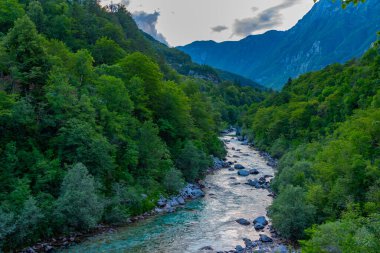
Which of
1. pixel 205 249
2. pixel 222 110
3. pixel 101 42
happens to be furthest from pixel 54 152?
pixel 222 110

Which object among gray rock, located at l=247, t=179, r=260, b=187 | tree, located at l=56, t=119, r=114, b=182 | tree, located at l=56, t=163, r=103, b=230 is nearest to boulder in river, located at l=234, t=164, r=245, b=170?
gray rock, located at l=247, t=179, r=260, b=187

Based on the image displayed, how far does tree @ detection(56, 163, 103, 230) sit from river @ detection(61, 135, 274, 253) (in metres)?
1.89

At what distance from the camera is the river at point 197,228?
86.0 ft

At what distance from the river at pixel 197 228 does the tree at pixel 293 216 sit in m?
2.38

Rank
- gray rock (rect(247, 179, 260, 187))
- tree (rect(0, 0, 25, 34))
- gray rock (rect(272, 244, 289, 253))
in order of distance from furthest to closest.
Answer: tree (rect(0, 0, 25, 34)), gray rock (rect(247, 179, 260, 187)), gray rock (rect(272, 244, 289, 253))

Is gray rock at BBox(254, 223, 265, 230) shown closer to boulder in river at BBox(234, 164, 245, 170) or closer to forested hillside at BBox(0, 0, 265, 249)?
forested hillside at BBox(0, 0, 265, 249)

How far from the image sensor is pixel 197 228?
1221 inches

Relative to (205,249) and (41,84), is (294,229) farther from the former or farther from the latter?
(41,84)

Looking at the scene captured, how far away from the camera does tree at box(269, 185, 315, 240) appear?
1080 inches

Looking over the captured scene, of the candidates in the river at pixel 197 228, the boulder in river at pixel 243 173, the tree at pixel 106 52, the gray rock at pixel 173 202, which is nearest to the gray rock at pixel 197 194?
the river at pixel 197 228

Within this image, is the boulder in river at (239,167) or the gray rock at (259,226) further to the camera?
the boulder in river at (239,167)

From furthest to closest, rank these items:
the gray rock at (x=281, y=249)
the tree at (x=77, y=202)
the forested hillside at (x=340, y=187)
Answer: the tree at (x=77, y=202) → the gray rock at (x=281, y=249) → the forested hillside at (x=340, y=187)

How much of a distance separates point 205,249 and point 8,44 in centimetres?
2866

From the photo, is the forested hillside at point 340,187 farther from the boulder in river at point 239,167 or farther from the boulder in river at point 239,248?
the boulder in river at point 239,167
